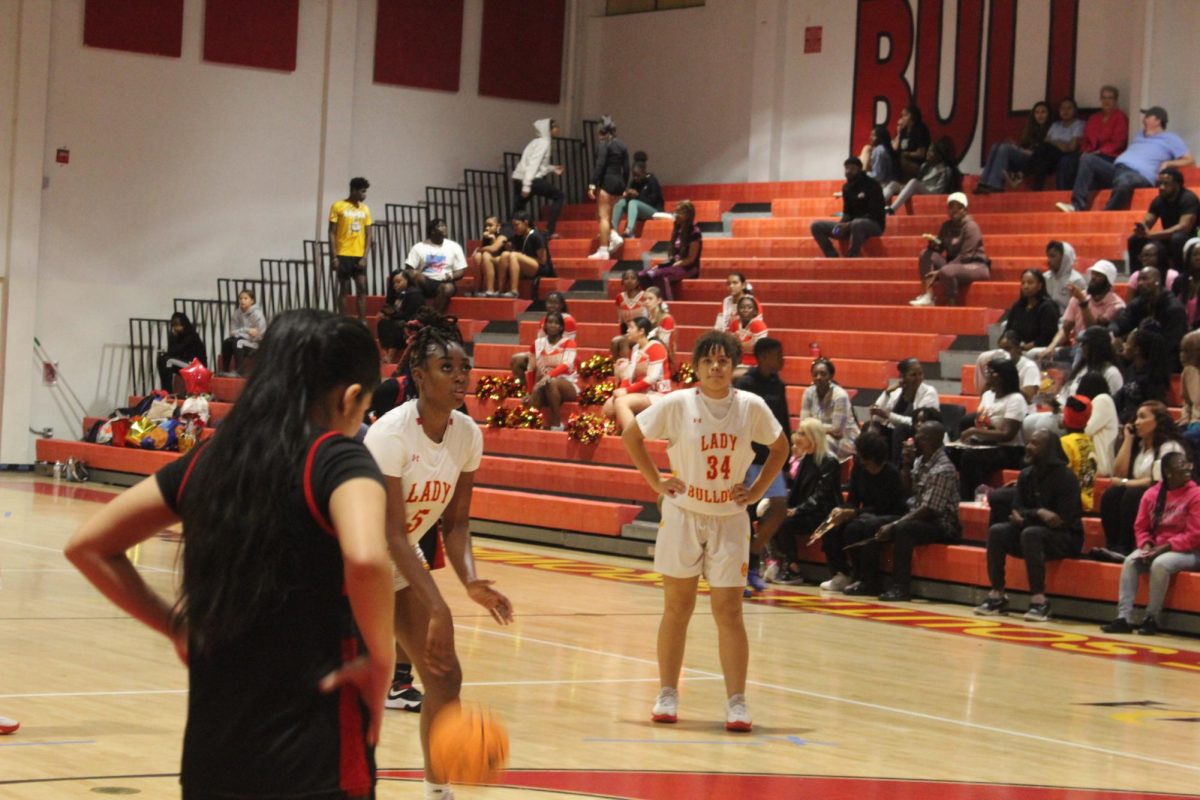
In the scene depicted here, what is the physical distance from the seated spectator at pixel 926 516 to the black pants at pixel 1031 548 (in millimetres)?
589

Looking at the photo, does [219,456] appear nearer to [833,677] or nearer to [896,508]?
[833,677]

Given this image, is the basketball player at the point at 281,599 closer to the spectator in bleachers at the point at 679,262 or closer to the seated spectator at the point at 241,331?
the spectator in bleachers at the point at 679,262

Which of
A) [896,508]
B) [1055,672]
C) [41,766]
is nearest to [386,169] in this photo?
[896,508]

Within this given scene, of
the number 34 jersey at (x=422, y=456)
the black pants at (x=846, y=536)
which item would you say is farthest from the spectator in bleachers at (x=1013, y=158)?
the number 34 jersey at (x=422, y=456)

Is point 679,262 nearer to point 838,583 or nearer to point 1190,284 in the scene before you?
point 1190,284

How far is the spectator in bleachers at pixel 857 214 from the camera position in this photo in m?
18.9

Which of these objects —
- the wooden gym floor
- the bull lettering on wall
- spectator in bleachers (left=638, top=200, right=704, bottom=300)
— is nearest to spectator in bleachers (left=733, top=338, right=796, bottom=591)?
the wooden gym floor

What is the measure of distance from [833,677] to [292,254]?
628 inches

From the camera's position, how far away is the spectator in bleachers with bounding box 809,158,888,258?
18859 mm

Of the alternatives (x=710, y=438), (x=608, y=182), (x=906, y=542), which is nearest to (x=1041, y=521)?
(x=906, y=542)

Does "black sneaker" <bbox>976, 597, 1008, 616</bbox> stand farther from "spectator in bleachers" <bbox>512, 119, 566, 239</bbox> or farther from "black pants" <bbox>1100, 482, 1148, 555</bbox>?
"spectator in bleachers" <bbox>512, 119, 566, 239</bbox>

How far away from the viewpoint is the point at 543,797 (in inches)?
230

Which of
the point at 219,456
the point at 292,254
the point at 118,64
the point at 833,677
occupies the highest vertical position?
the point at 118,64

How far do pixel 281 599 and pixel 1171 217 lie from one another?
46.7 ft
